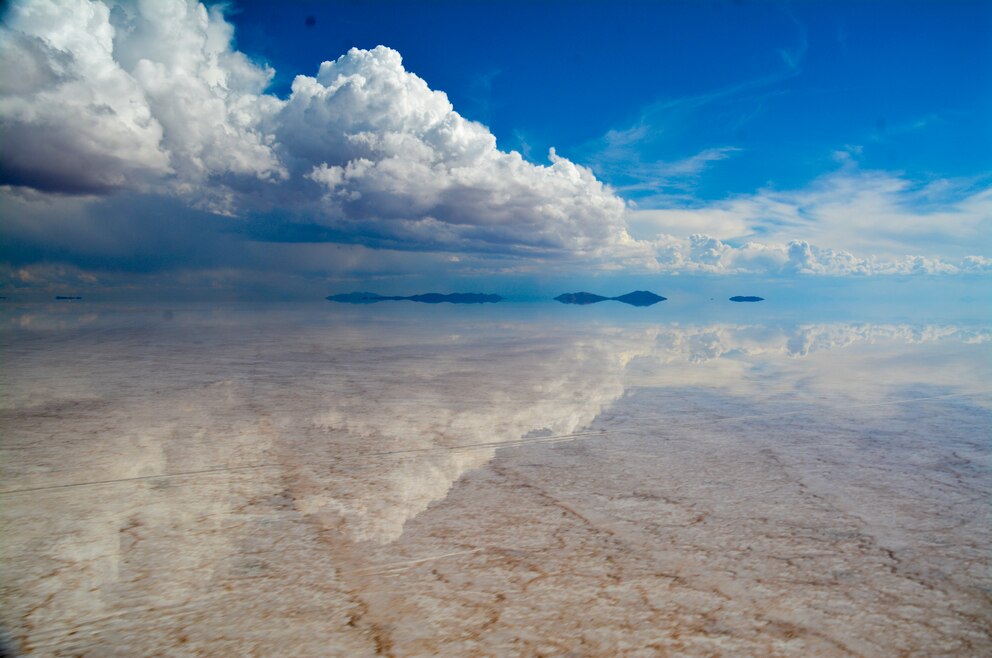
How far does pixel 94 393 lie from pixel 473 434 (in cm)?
636

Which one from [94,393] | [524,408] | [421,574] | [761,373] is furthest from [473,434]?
[761,373]

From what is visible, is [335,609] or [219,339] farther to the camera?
[219,339]

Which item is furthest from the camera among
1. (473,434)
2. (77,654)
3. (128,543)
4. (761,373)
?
(761,373)

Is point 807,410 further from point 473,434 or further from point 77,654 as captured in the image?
point 77,654

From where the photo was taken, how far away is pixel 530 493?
4.80m

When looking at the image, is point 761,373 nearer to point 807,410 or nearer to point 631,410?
point 807,410

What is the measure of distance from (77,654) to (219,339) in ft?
60.2

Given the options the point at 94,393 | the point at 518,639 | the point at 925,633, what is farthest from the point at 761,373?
the point at 94,393

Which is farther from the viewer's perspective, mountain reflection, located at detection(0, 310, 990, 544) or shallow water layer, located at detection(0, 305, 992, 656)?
mountain reflection, located at detection(0, 310, 990, 544)

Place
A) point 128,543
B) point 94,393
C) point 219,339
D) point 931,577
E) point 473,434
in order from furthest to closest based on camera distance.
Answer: point 219,339
point 94,393
point 473,434
point 128,543
point 931,577

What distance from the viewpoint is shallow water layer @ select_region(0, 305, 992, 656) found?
2887 mm

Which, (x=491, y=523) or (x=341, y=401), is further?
(x=341, y=401)

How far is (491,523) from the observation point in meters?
4.15

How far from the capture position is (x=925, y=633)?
2855 mm
